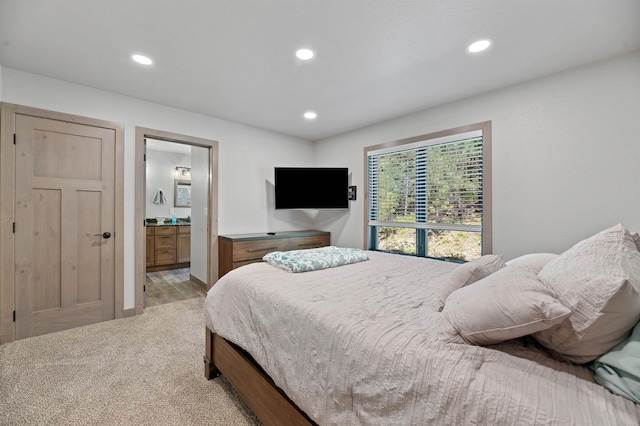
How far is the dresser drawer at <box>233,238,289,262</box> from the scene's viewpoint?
11.6ft

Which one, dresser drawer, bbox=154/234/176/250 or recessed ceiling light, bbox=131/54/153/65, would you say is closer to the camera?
recessed ceiling light, bbox=131/54/153/65

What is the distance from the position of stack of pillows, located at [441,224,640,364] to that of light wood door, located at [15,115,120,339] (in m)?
3.49

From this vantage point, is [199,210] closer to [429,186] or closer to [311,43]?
[311,43]

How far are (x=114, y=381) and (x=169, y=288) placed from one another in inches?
98.0

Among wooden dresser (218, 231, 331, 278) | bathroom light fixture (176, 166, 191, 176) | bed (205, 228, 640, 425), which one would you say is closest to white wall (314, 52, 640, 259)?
bed (205, 228, 640, 425)

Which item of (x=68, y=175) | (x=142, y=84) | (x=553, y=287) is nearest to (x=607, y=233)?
(x=553, y=287)

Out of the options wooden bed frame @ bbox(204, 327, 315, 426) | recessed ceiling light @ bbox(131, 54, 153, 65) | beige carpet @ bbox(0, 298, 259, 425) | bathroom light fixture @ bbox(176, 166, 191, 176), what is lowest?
beige carpet @ bbox(0, 298, 259, 425)

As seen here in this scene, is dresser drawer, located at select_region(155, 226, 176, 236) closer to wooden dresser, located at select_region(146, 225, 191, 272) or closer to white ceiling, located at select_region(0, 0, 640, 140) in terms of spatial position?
wooden dresser, located at select_region(146, 225, 191, 272)

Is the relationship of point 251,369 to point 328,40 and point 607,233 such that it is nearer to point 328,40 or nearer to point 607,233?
point 607,233

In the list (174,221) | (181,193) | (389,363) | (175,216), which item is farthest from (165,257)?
(389,363)

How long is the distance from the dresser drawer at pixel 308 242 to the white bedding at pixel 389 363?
229 cm

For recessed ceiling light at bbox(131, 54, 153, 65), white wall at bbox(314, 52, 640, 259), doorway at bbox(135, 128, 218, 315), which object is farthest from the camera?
doorway at bbox(135, 128, 218, 315)

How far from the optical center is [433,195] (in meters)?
3.36

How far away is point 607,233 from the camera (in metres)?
1.16
